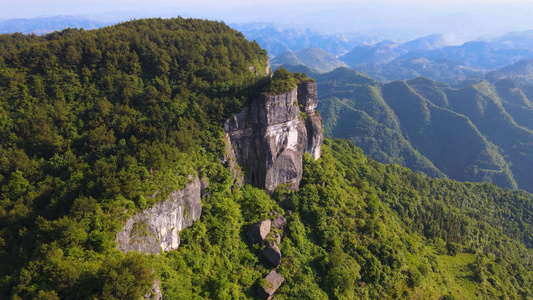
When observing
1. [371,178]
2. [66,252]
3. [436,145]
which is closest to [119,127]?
[66,252]

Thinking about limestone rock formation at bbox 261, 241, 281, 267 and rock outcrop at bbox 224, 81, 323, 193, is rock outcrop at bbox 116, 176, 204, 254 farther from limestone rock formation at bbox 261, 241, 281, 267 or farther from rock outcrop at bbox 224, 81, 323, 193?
limestone rock formation at bbox 261, 241, 281, 267

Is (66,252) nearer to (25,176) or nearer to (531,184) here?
(25,176)

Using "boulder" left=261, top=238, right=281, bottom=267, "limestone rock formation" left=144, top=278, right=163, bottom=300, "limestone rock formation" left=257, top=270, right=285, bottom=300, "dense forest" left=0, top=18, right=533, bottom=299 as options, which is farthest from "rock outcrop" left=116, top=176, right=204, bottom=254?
"limestone rock formation" left=257, top=270, right=285, bottom=300

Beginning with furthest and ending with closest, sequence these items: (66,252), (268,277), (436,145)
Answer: (436,145), (268,277), (66,252)

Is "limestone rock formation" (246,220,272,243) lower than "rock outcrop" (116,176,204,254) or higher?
lower

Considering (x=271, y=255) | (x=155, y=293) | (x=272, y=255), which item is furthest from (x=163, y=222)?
(x=272, y=255)

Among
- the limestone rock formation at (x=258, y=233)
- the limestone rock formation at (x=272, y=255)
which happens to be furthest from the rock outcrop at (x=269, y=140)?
the limestone rock formation at (x=272, y=255)
